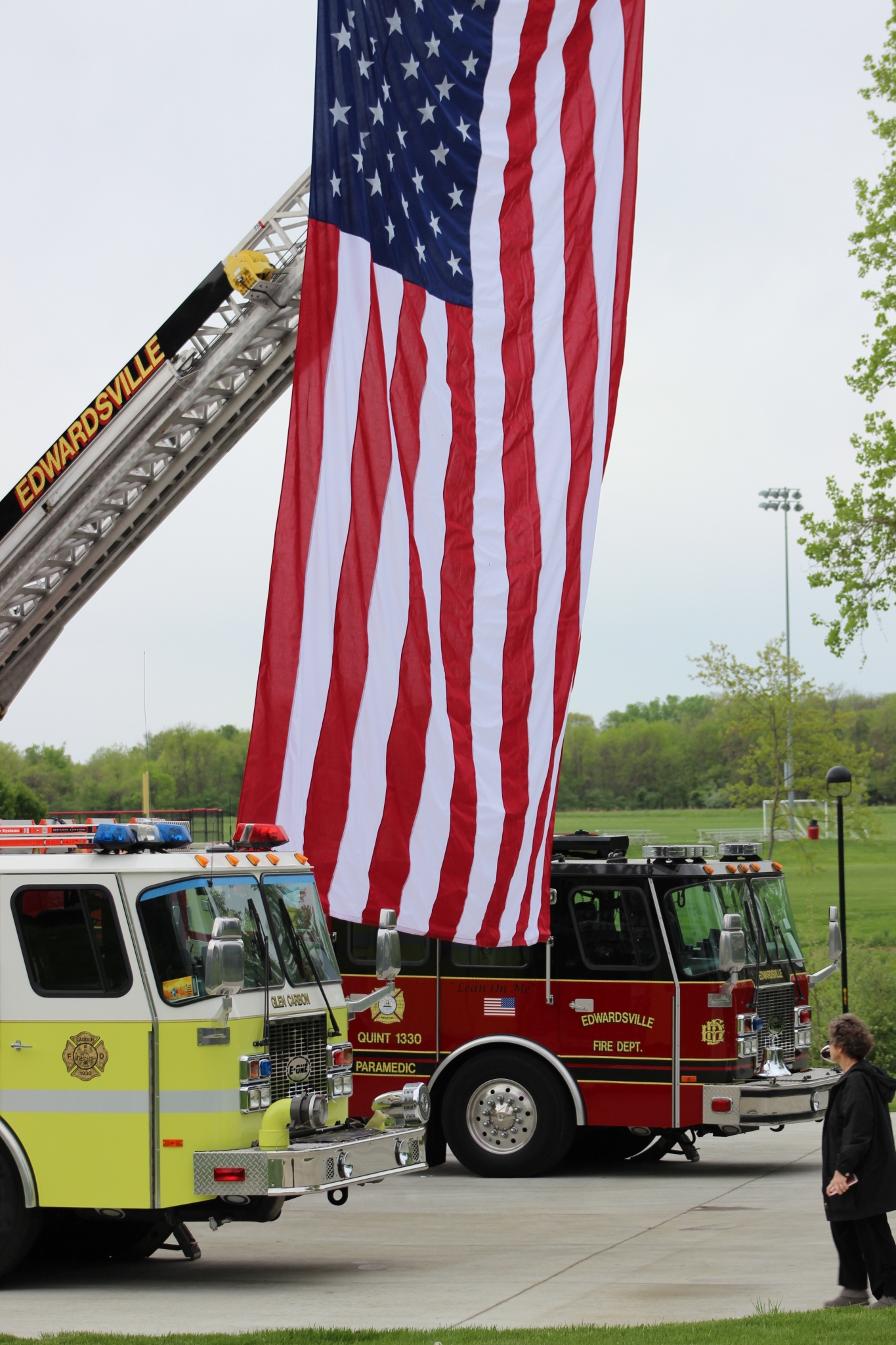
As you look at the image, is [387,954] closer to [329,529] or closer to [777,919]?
[329,529]

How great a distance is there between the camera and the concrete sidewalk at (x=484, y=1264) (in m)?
8.76

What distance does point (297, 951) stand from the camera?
10375 mm

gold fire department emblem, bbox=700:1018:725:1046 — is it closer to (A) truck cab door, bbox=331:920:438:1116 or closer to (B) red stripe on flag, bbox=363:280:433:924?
(A) truck cab door, bbox=331:920:438:1116

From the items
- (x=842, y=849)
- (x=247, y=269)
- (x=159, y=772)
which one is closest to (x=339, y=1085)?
(x=247, y=269)

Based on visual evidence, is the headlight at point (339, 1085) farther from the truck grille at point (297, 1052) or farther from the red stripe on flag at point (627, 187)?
the red stripe on flag at point (627, 187)

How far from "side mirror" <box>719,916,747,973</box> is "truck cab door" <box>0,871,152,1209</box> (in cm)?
495

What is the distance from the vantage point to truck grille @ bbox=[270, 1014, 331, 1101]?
989cm

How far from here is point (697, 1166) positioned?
1479 centimetres

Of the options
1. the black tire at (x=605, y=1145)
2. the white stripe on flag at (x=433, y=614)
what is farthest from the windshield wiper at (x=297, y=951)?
the black tire at (x=605, y=1145)

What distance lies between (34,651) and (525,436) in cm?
599

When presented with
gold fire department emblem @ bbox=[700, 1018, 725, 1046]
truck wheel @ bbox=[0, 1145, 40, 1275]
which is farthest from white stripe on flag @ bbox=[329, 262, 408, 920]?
truck wheel @ bbox=[0, 1145, 40, 1275]

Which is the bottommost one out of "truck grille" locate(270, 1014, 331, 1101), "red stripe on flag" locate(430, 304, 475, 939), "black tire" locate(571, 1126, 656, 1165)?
"black tire" locate(571, 1126, 656, 1165)

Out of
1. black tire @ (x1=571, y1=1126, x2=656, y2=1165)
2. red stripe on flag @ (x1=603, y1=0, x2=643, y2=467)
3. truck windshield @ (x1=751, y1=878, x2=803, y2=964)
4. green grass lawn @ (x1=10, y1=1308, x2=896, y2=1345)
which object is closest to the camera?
green grass lawn @ (x1=10, y1=1308, x2=896, y2=1345)

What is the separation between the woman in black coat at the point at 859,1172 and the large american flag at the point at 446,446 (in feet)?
14.1
